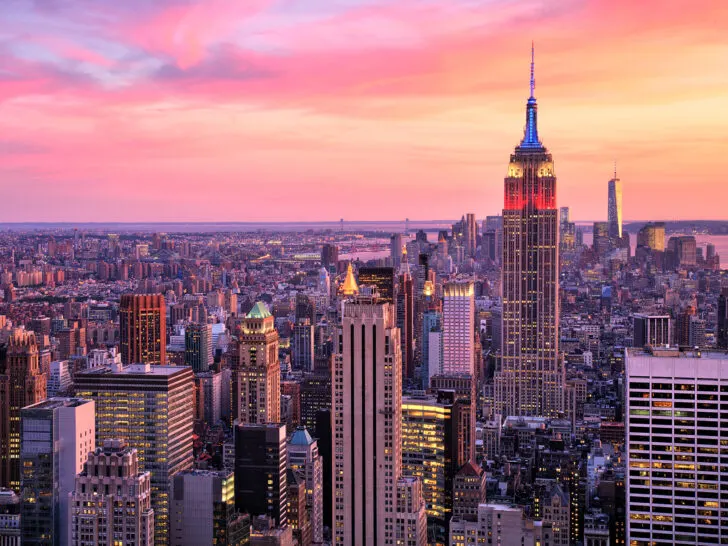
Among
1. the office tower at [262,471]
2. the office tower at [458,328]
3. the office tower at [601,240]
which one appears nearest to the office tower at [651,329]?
the office tower at [458,328]

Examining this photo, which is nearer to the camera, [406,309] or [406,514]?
[406,514]

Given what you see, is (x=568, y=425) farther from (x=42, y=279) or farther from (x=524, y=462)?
(x=42, y=279)

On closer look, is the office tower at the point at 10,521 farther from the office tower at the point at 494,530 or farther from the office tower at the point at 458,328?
the office tower at the point at 458,328

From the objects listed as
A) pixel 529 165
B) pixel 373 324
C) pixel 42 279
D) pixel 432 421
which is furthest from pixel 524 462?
pixel 42 279

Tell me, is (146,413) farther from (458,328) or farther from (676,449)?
(458,328)

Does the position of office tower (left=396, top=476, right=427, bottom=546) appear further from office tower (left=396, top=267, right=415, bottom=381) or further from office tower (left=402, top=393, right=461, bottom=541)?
office tower (left=396, top=267, right=415, bottom=381)

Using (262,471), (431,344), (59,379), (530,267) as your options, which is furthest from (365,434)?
(530,267)

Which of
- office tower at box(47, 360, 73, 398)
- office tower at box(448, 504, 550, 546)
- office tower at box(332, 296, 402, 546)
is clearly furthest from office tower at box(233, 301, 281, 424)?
office tower at box(332, 296, 402, 546)
